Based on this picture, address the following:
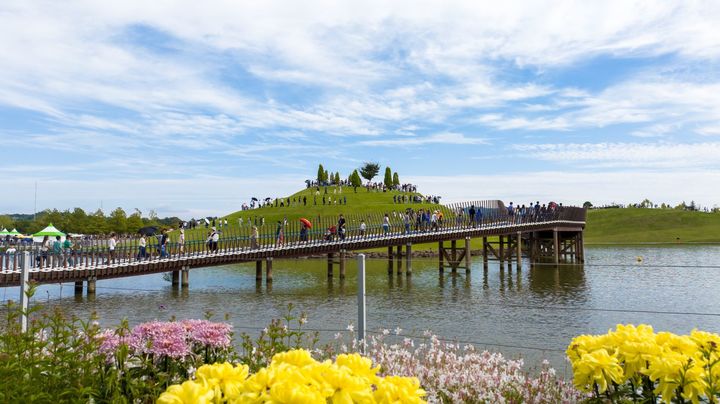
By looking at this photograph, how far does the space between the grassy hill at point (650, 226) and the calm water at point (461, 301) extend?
4691cm

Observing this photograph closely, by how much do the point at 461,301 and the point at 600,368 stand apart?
24599 millimetres

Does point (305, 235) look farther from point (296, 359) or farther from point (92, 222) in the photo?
point (92, 222)

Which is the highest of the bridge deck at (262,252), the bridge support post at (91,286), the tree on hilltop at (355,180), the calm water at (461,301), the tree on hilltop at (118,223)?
the tree on hilltop at (355,180)

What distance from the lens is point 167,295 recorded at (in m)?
30.3

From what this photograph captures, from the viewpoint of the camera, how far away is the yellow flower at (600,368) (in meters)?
3.23

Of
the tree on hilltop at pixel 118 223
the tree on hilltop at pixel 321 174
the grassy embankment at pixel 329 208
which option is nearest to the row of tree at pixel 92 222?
the tree on hilltop at pixel 118 223

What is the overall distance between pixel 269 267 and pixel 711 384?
110 ft

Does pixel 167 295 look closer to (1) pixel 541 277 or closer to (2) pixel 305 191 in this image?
(1) pixel 541 277

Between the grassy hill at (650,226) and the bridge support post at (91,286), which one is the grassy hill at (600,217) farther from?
the bridge support post at (91,286)

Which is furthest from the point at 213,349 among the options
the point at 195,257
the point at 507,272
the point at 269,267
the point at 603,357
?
the point at 507,272

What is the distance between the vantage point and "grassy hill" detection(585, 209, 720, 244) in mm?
82938

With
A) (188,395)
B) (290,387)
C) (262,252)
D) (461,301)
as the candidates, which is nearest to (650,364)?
(290,387)

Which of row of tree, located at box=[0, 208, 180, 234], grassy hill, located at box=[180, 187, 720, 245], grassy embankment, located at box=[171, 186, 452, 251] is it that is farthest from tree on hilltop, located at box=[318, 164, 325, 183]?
row of tree, located at box=[0, 208, 180, 234]

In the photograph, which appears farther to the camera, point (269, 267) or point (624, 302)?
point (269, 267)
